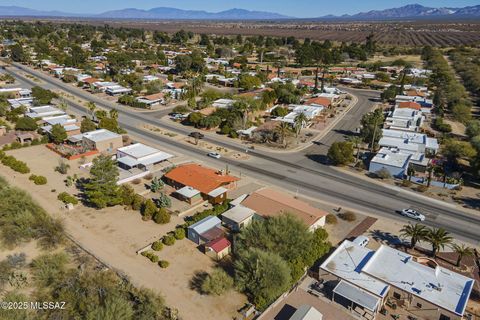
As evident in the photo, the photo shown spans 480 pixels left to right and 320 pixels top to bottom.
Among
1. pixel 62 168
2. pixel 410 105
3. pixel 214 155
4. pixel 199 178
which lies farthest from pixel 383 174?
pixel 62 168

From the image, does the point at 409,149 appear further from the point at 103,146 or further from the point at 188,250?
the point at 103,146

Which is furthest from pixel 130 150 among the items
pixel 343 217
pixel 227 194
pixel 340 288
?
pixel 340 288

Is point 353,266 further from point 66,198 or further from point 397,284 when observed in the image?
point 66,198

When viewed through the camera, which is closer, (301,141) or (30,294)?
(30,294)

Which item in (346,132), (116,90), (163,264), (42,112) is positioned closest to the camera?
(163,264)

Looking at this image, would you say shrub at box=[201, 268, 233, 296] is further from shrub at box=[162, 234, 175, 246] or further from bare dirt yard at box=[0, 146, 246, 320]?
shrub at box=[162, 234, 175, 246]

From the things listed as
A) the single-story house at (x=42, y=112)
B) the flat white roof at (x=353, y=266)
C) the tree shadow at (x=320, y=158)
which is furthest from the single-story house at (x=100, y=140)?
the flat white roof at (x=353, y=266)
